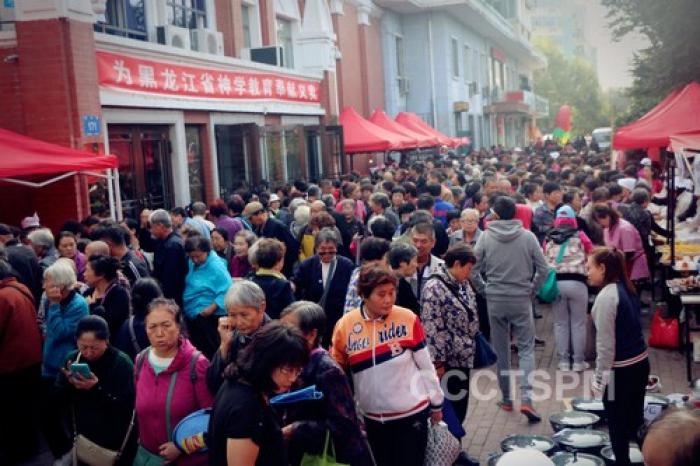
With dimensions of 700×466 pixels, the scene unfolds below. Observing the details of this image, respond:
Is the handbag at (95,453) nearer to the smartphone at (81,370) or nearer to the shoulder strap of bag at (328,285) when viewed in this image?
the smartphone at (81,370)

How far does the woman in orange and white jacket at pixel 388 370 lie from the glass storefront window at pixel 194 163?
11146 millimetres

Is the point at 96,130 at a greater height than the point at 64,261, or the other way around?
the point at 96,130

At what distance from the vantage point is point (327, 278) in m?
7.26

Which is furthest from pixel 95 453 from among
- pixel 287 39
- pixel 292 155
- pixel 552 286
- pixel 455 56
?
pixel 455 56

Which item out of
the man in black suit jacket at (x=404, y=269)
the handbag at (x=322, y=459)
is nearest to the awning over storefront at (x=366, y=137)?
the man in black suit jacket at (x=404, y=269)

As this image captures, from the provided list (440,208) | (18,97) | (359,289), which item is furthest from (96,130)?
(359,289)

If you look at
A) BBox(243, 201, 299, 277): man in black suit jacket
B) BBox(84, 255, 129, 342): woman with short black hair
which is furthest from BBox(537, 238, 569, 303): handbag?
BBox(84, 255, 129, 342): woman with short black hair

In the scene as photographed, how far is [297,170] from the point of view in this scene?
Result: 19875mm

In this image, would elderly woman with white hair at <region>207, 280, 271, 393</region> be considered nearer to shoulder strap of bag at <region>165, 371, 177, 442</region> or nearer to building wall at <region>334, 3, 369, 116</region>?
shoulder strap of bag at <region>165, 371, 177, 442</region>

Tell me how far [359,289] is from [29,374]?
3332mm

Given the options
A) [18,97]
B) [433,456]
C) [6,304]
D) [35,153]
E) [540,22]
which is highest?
[540,22]

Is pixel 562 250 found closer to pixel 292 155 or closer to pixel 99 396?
pixel 99 396

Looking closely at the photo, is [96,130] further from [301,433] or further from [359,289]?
[301,433]

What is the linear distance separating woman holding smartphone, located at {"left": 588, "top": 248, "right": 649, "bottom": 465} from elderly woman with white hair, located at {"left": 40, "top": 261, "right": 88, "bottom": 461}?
13.1ft
